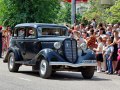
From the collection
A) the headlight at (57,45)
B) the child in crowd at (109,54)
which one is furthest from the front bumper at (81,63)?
the child in crowd at (109,54)

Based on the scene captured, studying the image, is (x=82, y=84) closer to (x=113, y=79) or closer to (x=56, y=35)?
(x=113, y=79)

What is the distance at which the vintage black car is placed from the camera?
17.1 m

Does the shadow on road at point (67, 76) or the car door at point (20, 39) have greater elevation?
the car door at point (20, 39)

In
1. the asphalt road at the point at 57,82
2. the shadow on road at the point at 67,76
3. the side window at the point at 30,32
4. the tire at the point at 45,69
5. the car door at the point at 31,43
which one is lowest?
the shadow on road at the point at 67,76

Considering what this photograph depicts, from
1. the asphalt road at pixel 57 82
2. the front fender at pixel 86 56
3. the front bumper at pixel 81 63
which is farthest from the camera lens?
the front fender at pixel 86 56

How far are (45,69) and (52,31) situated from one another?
2.20 meters

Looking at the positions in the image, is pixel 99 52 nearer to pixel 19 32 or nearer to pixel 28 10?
pixel 19 32

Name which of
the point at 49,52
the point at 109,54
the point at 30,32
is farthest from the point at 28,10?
the point at 49,52

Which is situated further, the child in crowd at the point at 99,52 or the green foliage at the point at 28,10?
the green foliage at the point at 28,10

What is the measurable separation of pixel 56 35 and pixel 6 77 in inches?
106

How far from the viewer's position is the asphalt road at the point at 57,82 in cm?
1464

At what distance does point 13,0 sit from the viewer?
32531 millimetres

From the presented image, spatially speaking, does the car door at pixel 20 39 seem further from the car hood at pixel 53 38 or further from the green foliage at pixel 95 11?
the green foliage at pixel 95 11

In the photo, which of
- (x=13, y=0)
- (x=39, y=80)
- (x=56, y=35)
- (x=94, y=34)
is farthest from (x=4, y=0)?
(x=39, y=80)
